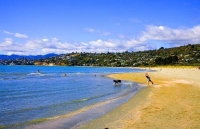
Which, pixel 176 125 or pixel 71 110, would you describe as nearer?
pixel 176 125

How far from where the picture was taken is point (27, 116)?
1445 cm

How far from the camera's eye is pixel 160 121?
12141 millimetres

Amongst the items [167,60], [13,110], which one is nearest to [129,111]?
[13,110]

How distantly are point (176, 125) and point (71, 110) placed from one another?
745cm

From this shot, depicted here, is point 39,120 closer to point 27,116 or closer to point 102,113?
point 27,116

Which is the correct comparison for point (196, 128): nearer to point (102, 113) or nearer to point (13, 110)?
point (102, 113)

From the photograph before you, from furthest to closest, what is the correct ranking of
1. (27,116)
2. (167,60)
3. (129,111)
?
(167,60) → (129,111) → (27,116)

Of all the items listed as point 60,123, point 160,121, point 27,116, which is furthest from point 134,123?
point 27,116

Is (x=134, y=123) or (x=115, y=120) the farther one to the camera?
(x=115, y=120)

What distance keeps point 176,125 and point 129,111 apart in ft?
15.2

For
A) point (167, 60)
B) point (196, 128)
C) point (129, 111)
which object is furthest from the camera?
point (167, 60)

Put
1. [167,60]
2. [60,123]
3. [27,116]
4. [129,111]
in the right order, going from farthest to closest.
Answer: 1. [167,60]
2. [129,111]
3. [27,116]
4. [60,123]

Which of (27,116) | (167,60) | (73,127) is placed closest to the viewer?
(73,127)

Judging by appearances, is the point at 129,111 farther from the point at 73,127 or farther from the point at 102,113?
the point at 73,127
